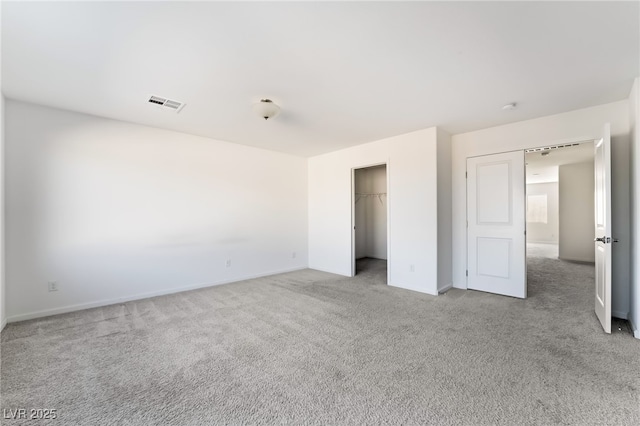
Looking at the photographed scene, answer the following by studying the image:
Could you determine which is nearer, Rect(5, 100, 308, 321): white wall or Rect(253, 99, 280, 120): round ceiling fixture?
Rect(253, 99, 280, 120): round ceiling fixture

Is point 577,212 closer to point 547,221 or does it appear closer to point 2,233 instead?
point 547,221

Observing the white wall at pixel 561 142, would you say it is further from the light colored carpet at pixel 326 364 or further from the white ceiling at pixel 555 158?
the white ceiling at pixel 555 158

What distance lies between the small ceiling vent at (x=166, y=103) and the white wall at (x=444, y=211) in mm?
3559

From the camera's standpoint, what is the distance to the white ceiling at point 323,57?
1.72m

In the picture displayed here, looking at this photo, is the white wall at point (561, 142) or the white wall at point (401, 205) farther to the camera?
the white wall at point (401, 205)

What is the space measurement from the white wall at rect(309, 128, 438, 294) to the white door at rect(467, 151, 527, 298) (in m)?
0.75

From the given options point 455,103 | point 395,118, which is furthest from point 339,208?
point 455,103

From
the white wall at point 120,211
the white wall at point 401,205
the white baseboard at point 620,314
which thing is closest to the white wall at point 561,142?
the white baseboard at point 620,314

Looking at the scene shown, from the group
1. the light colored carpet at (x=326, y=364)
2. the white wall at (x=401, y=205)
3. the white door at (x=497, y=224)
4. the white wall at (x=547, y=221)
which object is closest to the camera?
the light colored carpet at (x=326, y=364)

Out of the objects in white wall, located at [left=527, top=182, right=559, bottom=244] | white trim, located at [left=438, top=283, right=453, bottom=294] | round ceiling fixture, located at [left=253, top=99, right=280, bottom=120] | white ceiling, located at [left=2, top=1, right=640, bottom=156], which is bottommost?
white trim, located at [left=438, top=283, right=453, bottom=294]

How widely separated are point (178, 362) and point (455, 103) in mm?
3820

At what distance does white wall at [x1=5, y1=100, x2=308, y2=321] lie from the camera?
310 centimetres

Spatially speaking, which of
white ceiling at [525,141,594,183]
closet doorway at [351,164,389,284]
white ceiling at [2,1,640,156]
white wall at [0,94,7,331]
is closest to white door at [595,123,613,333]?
white ceiling at [2,1,640,156]

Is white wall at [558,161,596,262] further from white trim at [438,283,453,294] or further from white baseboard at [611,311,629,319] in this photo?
white trim at [438,283,453,294]
